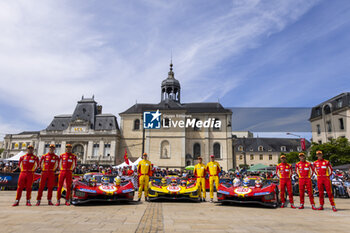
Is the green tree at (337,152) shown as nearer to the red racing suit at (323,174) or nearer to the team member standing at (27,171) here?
the red racing suit at (323,174)

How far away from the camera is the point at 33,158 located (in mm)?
8531

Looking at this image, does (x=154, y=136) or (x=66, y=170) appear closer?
(x=66, y=170)

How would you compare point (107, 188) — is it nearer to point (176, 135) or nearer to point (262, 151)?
point (176, 135)

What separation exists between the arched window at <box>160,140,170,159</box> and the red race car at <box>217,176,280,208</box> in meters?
39.3

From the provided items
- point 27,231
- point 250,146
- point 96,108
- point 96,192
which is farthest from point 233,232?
point 250,146

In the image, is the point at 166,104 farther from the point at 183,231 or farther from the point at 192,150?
the point at 183,231

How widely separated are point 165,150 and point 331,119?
95.2 feet

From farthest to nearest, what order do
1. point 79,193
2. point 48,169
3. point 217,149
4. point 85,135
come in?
point 217,149
point 85,135
point 48,169
point 79,193

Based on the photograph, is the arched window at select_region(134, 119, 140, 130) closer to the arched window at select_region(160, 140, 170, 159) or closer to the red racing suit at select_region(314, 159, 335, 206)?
the arched window at select_region(160, 140, 170, 159)

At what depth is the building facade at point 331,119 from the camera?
37.4 m

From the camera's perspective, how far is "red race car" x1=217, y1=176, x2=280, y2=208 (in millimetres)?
8641

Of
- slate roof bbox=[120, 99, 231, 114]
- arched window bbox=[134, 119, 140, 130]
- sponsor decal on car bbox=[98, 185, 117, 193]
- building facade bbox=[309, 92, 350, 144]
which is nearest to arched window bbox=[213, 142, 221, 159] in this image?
slate roof bbox=[120, 99, 231, 114]

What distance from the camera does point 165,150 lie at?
160ft

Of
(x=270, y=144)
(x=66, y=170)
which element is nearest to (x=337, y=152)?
A: (x=66, y=170)
